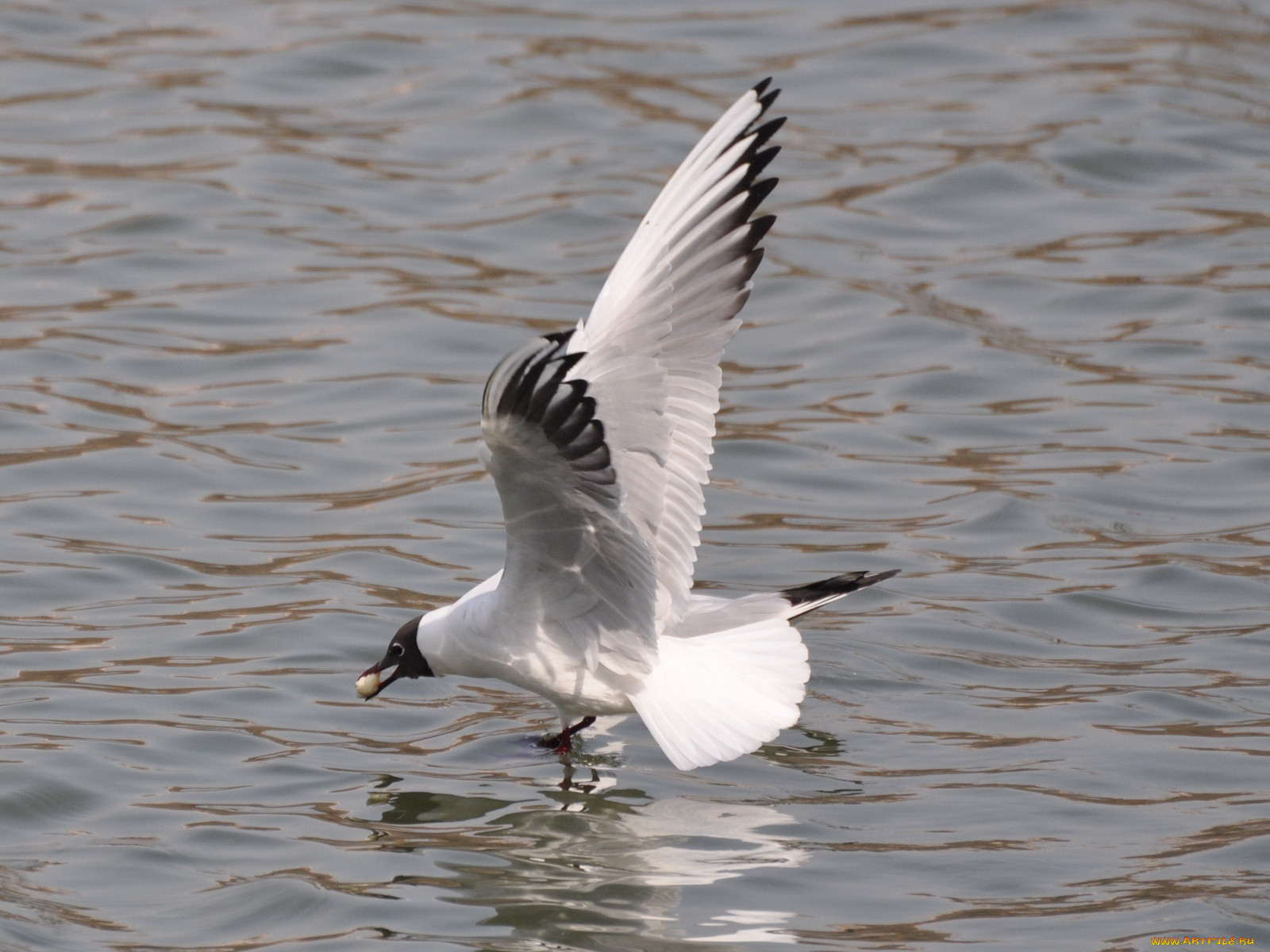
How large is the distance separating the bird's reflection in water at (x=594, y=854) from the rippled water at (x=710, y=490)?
2 centimetres

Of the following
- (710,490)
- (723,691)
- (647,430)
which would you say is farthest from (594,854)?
(710,490)

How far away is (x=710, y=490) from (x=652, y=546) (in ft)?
8.77

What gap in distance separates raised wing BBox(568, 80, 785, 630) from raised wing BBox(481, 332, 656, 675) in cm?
13

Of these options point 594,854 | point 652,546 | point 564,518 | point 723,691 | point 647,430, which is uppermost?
point 647,430

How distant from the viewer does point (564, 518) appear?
553cm

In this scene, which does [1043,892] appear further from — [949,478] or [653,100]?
[653,100]

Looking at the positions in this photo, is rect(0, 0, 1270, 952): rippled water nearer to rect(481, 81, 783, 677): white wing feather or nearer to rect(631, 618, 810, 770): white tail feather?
rect(631, 618, 810, 770): white tail feather

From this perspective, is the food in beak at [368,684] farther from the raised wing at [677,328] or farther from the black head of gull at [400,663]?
the raised wing at [677,328]

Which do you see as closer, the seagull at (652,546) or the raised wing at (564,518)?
the raised wing at (564,518)

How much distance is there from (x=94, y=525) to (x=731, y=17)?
26.5 ft

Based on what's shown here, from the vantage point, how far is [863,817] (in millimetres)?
5672

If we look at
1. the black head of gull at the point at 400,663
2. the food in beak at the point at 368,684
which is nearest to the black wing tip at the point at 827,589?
the black head of gull at the point at 400,663

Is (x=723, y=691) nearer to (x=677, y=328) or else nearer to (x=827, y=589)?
(x=827, y=589)

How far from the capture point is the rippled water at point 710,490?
212 inches
